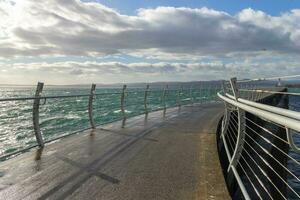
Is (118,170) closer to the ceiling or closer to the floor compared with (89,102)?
closer to the floor

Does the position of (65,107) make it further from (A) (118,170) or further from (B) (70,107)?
(A) (118,170)

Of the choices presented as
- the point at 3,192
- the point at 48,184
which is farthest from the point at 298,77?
the point at 3,192

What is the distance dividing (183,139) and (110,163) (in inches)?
131

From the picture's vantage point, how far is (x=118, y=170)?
645cm

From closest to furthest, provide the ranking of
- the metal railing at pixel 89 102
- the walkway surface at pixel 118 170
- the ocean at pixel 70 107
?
the walkway surface at pixel 118 170 < the metal railing at pixel 89 102 < the ocean at pixel 70 107

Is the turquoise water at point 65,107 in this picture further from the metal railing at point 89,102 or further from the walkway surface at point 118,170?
the walkway surface at point 118,170

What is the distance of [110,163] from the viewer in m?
6.99

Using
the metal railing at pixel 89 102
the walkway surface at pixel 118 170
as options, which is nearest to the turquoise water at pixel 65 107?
the metal railing at pixel 89 102

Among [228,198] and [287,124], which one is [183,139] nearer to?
[228,198]

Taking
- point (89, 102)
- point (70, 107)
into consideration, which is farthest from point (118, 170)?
point (70, 107)

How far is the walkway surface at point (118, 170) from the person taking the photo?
17.1ft

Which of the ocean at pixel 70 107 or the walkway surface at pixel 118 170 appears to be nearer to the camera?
the walkway surface at pixel 118 170

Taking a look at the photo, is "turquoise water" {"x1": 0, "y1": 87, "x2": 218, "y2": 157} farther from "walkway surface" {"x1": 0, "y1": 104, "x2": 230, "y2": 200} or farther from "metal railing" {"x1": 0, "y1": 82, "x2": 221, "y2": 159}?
"walkway surface" {"x1": 0, "y1": 104, "x2": 230, "y2": 200}

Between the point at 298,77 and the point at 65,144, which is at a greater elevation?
the point at 298,77
